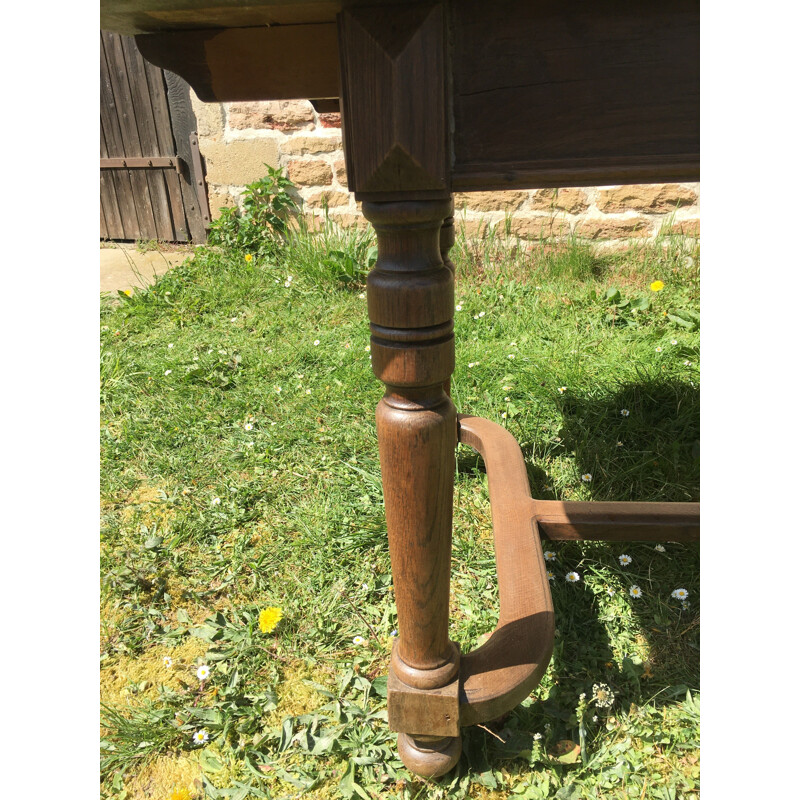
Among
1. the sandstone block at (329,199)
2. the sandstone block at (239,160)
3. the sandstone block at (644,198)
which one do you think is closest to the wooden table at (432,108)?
the sandstone block at (644,198)

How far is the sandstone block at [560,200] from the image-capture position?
10.4 feet

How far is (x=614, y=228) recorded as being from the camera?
3205 mm

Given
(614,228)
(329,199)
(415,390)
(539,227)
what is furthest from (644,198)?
(415,390)

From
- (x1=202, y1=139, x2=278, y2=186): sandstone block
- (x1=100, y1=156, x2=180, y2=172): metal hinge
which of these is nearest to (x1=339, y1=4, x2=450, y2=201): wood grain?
(x1=202, y1=139, x2=278, y2=186): sandstone block

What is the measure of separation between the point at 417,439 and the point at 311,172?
2970mm

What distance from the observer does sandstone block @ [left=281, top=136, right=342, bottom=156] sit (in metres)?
3.37

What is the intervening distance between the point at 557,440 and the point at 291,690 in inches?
41.7

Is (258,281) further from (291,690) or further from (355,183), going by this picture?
(355,183)

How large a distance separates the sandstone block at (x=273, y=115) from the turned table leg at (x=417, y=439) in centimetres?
284

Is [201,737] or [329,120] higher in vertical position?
[329,120]

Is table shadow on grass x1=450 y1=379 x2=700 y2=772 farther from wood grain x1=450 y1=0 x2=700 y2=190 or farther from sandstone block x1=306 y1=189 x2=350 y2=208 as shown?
sandstone block x1=306 y1=189 x2=350 y2=208

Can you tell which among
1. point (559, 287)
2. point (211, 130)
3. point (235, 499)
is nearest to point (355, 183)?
point (235, 499)

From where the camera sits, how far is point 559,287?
2.97 m

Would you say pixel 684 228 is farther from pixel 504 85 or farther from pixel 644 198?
pixel 504 85
